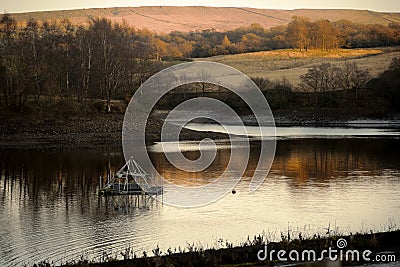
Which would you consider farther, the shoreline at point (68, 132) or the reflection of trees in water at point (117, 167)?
the shoreline at point (68, 132)

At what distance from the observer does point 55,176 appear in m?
28.2

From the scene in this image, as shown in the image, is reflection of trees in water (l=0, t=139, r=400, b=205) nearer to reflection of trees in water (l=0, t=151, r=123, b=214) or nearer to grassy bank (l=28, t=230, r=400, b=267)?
reflection of trees in water (l=0, t=151, r=123, b=214)

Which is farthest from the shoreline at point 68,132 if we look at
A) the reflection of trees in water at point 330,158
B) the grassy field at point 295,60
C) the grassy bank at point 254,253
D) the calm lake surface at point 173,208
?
the grassy field at point 295,60

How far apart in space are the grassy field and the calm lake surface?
2718 inches

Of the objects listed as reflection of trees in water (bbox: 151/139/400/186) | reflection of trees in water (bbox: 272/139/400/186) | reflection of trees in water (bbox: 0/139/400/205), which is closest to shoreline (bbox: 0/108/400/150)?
reflection of trees in water (bbox: 0/139/400/205)

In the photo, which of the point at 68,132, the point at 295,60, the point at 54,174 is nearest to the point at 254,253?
the point at 54,174

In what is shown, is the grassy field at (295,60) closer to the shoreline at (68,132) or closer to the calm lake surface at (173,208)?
the shoreline at (68,132)

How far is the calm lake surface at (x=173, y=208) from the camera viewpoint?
1658cm

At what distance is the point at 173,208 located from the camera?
21328mm

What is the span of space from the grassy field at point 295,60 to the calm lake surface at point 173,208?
69034mm

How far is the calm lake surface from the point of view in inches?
653

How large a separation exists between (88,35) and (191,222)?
3773 centimetres

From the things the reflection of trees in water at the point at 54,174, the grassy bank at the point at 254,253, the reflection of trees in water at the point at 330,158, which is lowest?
the reflection of trees in water at the point at 330,158

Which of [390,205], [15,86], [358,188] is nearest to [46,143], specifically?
[15,86]
